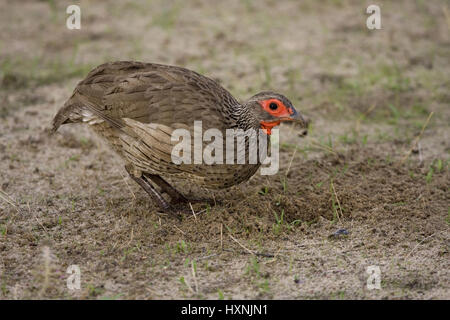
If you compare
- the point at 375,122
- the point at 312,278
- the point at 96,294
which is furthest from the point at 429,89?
the point at 96,294

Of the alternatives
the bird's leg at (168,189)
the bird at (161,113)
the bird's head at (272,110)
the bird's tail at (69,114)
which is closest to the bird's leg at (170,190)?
the bird's leg at (168,189)

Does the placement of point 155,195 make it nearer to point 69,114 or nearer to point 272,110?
point 69,114

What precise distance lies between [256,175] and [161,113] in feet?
4.29

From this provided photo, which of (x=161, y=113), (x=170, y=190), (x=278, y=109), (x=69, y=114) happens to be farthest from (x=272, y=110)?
(x=69, y=114)

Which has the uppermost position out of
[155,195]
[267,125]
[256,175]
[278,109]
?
[278,109]

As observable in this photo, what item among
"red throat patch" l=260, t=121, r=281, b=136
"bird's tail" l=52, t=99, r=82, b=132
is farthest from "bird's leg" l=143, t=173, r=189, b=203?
"red throat patch" l=260, t=121, r=281, b=136

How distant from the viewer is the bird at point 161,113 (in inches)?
177

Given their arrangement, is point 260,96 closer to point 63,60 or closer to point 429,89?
point 429,89

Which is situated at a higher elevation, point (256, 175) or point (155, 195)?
point (256, 175)

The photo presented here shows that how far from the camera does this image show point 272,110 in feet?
15.4

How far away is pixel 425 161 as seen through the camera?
5.68m

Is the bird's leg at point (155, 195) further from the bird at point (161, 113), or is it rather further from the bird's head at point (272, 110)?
the bird's head at point (272, 110)

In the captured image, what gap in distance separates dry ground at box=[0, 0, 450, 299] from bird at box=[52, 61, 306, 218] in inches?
16.0
